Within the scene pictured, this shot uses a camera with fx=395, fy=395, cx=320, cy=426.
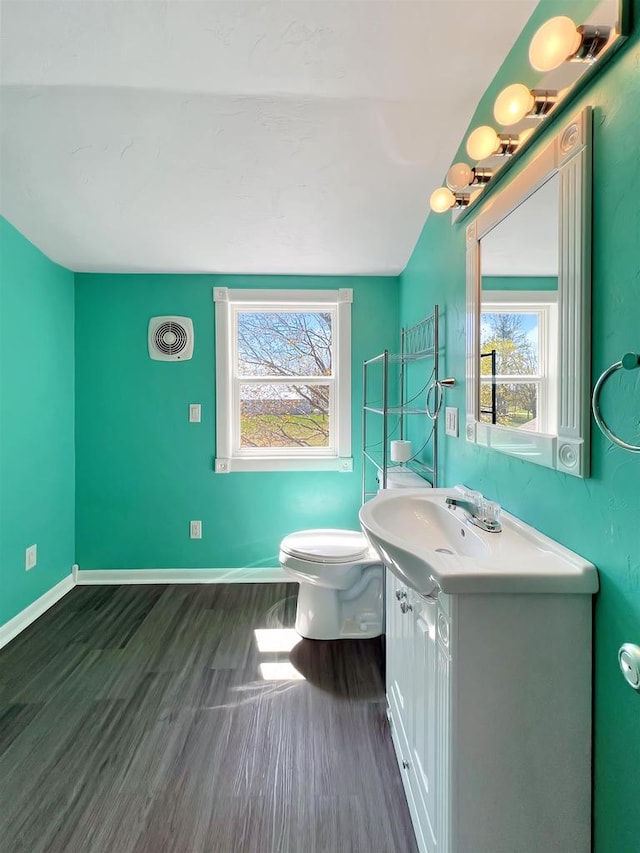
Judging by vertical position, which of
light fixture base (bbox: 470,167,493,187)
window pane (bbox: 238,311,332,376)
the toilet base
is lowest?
the toilet base

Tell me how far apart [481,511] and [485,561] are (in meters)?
0.35

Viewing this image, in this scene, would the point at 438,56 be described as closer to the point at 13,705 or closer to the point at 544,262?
the point at 544,262

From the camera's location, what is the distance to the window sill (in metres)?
2.51

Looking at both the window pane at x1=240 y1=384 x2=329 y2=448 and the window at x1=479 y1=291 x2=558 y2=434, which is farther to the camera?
the window pane at x1=240 y1=384 x2=329 y2=448

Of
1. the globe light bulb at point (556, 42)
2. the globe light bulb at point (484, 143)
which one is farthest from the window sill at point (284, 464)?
the globe light bulb at point (556, 42)

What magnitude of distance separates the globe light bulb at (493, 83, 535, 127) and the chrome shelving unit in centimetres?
79

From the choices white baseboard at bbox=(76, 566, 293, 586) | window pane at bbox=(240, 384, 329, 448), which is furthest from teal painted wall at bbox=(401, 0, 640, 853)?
white baseboard at bbox=(76, 566, 293, 586)

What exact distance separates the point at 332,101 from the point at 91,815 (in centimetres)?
236

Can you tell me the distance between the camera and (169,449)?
2.51m

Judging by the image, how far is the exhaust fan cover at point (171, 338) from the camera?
246 centimetres

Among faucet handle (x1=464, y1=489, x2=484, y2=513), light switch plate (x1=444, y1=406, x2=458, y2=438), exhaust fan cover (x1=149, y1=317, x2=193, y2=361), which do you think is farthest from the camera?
exhaust fan cover (x1=149, y1=317, x2=193, y2=361)

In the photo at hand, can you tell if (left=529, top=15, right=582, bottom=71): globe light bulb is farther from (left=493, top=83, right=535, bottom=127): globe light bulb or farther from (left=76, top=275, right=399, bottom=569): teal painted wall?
(left=76, top=275, right=399, bottom=569): teal painted wall

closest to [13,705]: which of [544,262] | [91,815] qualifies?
[91,815]

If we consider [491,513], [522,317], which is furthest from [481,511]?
[522,317]
